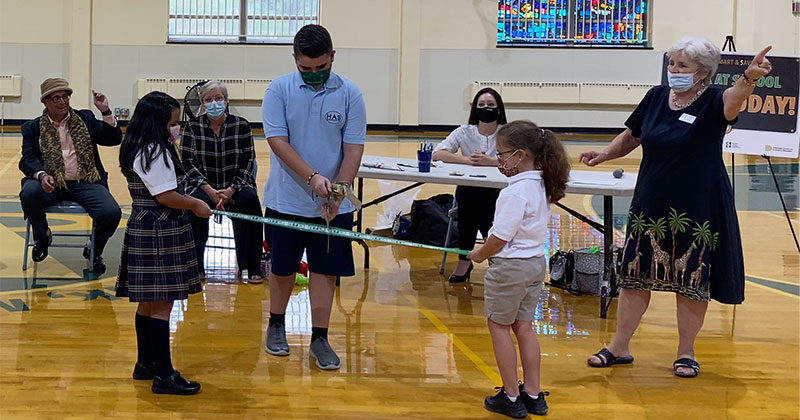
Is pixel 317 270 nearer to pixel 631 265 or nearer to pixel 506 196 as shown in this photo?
pixel 506 196

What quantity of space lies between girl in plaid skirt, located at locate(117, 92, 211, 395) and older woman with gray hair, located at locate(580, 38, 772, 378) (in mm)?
1904

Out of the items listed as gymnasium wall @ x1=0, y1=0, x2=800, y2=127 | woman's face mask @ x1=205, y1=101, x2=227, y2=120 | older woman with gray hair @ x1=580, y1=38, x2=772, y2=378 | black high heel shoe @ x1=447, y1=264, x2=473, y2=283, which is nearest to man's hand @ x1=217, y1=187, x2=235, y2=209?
woman's face mask @ x1=205, y1=101, x2=227, y2=120

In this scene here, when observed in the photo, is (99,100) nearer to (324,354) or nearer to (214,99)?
(214,99)

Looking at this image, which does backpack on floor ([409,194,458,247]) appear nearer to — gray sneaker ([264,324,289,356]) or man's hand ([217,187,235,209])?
man's hand ([217,187,235,209])

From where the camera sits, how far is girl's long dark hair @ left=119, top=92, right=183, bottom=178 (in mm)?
3775

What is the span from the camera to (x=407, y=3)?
16.7 m

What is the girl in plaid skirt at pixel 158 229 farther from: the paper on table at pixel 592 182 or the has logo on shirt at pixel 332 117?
the paper on table at pixel 592 182

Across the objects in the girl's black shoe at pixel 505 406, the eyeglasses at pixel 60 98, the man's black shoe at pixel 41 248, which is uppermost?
the eyeglasses at pixel 60 98

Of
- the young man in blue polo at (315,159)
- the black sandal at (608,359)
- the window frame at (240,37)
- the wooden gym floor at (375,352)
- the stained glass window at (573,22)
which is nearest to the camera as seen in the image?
the wooden gym floor at (375,352)

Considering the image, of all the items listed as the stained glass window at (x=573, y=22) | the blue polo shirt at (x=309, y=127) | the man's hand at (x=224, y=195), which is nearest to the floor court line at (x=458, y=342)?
the blue polo shirt at (x=309, y=127)

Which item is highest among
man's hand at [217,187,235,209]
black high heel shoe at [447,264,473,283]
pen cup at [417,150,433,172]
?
pen cup at [417,150,433,172]

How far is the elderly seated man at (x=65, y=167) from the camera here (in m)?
6.11

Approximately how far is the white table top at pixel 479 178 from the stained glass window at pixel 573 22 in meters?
11.1

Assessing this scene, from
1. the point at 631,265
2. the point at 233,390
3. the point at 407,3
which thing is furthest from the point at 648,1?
the point at 233,390
